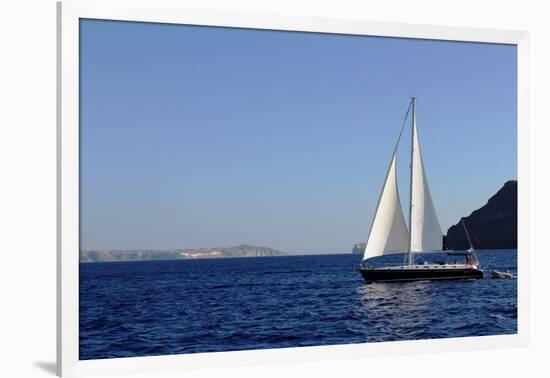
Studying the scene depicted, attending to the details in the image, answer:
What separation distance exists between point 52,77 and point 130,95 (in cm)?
216

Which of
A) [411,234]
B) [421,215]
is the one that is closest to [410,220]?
[421,215]

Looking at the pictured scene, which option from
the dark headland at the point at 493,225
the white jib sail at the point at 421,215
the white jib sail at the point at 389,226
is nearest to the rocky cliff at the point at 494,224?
the dark headland at the point at 493,225

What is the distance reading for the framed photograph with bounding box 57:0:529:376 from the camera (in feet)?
28.0

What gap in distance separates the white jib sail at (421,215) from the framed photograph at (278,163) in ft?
0.20

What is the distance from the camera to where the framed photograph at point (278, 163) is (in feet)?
28.0

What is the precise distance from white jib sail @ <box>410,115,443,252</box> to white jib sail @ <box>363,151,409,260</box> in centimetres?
20

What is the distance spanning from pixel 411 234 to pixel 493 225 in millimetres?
2146

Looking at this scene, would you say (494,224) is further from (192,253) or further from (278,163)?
(192,253)

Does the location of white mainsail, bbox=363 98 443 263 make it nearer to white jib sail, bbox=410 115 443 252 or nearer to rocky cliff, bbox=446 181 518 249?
white jib sail, bbox=410 115 443 252

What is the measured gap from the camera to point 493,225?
13016 millimetres

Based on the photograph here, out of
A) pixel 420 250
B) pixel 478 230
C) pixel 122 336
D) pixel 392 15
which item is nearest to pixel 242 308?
pixel 420 250

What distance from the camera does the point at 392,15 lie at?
919 cm

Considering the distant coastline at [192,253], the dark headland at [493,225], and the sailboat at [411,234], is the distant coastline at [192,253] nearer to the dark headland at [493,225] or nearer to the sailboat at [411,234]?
the dark headland at [493,225]

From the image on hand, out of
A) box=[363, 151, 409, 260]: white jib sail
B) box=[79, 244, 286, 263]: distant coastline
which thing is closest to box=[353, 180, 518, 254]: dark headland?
box=[363, 151, 409, 260]: white jib sail
